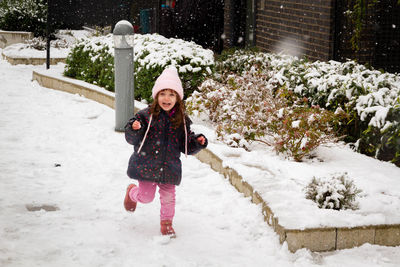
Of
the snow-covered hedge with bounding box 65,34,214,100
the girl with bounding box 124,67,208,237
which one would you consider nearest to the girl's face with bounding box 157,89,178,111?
the girl with bounding box 124,67,208,237

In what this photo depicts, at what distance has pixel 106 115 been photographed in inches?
344

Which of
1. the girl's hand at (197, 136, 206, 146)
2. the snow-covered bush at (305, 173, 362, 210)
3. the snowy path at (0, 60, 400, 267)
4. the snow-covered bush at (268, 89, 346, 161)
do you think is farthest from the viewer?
the snow-covered bush at (268, 89, 346, 161)

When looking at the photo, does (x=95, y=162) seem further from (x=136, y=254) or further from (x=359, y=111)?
(x=359, y=111)

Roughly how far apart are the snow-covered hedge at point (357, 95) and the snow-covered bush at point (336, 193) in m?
1.13

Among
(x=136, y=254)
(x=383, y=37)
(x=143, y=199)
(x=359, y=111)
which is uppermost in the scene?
(x=383, y=37)

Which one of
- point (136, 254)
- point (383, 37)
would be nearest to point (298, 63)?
point (383, 37)

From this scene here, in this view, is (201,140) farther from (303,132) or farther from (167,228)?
(303,132)

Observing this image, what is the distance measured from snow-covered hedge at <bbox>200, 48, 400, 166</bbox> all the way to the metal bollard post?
1.92m

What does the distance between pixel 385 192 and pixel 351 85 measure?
6.11ft

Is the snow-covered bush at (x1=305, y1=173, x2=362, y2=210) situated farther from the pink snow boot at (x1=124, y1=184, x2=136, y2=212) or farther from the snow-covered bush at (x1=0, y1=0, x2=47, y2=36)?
the snow-covered bush at (x1=0, y1=0, x2=47, y2=36)

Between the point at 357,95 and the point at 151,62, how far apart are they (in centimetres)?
362

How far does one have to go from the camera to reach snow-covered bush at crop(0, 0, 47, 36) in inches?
733

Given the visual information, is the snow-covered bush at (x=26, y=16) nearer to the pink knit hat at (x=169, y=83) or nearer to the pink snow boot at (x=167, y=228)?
the pink knit hat at (x=169, y=83)

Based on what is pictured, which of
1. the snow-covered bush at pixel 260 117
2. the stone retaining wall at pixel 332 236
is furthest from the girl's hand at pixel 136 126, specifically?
the snow-covered bush at pixel 260 117
